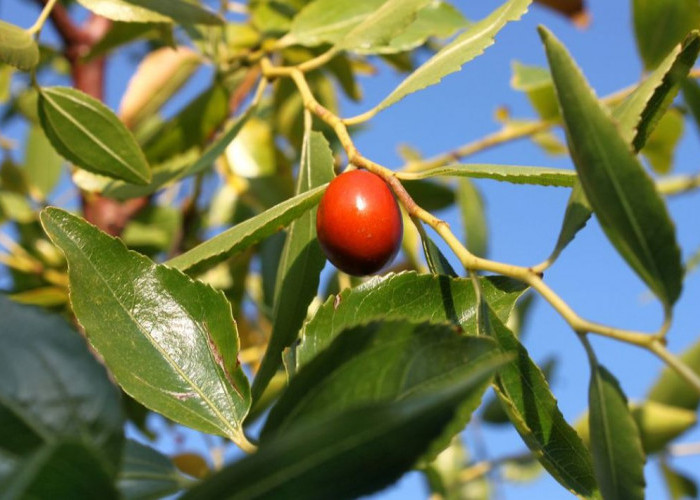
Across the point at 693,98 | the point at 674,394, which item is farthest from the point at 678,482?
the point at 693,98

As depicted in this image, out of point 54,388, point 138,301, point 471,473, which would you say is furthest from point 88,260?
point 471,473

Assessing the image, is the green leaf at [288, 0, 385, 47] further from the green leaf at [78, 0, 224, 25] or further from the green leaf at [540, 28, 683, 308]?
the green leaf at [540, 28, 683, 308]

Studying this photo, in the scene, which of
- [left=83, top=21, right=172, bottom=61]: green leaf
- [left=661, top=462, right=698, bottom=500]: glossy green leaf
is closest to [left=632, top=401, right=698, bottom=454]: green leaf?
[left=661, top=462, right=698, bottom=500]: glossy green leaf

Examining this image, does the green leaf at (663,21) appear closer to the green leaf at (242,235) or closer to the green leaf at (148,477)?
the green leaf at (242,235)

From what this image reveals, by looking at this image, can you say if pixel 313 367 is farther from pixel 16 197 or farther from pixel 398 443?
pixel 16 197

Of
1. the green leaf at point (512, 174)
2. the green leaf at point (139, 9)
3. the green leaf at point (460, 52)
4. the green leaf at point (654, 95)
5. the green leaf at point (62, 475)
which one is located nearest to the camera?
the green leaf at point (62, 475)

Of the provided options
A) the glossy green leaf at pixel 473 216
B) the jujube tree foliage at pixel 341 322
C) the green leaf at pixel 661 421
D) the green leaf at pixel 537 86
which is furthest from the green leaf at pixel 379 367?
the glossy green leaf at pixel 473 216
